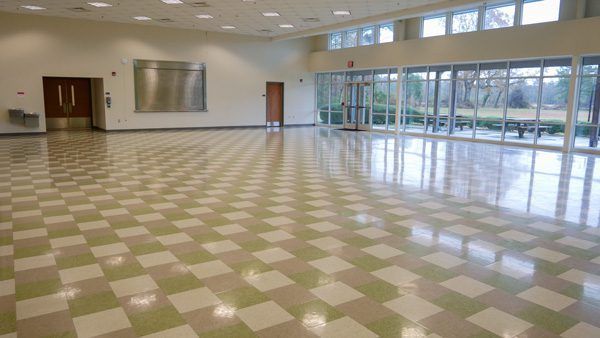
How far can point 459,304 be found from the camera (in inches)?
122

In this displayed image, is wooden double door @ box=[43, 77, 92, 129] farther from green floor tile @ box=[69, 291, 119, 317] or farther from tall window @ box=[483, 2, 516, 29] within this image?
green floor tile @ box=[69, 291, 119, 317]

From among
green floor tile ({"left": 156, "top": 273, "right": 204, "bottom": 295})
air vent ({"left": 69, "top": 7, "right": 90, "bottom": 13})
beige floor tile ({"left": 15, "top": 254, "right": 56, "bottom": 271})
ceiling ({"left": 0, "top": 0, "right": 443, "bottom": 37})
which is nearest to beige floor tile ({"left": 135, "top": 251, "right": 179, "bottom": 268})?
green floor tile ({"left": 156, "top": 273, "right": 204, "bottom": 295})

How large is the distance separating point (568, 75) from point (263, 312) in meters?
13.3

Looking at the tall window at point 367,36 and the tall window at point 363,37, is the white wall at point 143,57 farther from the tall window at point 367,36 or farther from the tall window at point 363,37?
the tall window at point 367,36

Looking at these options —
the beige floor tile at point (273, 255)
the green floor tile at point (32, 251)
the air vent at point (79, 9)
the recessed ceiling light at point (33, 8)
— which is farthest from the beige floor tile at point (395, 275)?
the recessed ceiling light at point (33, 8)

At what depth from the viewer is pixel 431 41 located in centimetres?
1579

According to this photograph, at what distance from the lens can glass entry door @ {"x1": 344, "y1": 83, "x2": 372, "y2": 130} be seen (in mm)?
19734

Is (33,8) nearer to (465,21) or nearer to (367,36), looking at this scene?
(367,36)

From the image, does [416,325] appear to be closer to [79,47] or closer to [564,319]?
[564,319]

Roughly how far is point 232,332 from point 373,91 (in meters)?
17.5

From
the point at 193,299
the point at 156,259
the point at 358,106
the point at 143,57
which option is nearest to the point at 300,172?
the point at 156,259

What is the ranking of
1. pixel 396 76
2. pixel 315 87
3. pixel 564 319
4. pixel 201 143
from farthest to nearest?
pixel 315 87, pixel 396 76, pixel 201 143, pixel 564 319

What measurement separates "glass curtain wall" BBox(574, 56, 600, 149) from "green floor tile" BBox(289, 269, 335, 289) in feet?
40.0

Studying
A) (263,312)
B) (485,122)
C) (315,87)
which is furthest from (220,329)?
(315,87)
